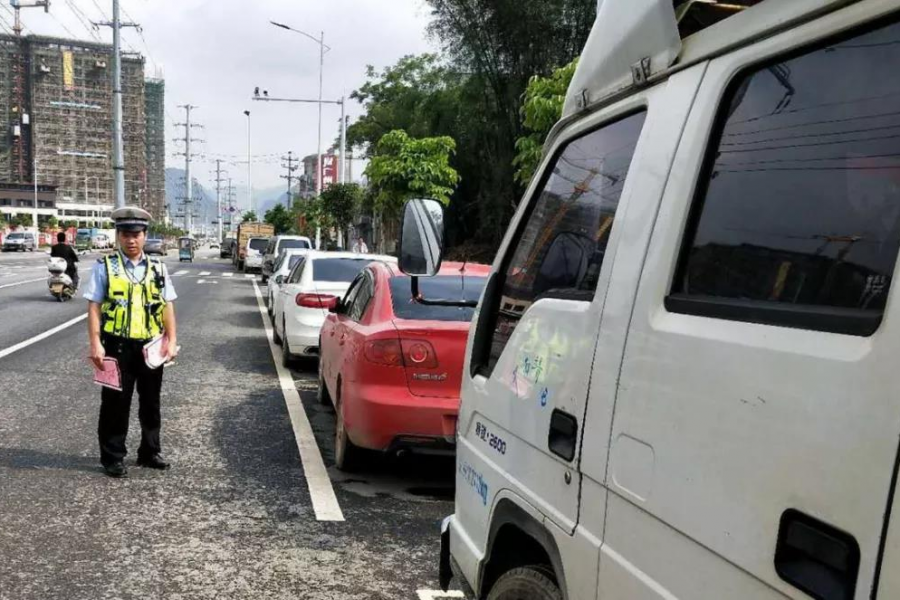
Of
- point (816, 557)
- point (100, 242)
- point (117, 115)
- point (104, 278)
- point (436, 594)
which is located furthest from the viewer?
point (100, 242)

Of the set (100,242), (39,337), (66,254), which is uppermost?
(66,254)

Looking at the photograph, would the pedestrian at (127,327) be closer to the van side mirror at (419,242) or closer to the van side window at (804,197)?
the van side mirror at (419,242)

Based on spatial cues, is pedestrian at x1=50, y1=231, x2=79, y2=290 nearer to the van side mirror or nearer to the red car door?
the red car door

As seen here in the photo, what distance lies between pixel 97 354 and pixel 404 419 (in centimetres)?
206

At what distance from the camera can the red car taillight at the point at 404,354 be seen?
5.51 m

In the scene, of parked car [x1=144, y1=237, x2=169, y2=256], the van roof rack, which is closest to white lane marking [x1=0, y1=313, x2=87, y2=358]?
parked car [x1=144, y1=237, x2=169, y2=256]

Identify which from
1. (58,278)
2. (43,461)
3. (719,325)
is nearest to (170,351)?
(43,461)

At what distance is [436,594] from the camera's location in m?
4.08

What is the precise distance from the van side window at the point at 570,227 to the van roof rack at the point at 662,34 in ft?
0.39

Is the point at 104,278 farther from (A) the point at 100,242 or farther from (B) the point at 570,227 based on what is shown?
(A) the point at 100,242

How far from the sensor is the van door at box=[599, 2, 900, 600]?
130 cm

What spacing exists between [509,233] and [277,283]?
39.2ft

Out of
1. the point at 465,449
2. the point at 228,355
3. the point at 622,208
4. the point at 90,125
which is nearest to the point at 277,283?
the point at 228,355

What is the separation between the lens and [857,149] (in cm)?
144
